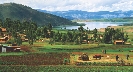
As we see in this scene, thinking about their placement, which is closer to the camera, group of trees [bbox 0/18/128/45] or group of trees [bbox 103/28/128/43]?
group of trees [bbox 0/18/128/45]

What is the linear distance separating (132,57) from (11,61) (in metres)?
38.9

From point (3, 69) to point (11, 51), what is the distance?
35840mm

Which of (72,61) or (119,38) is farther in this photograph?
(119,38)

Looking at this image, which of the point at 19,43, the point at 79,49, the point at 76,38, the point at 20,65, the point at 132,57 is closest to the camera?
the point at 20,65

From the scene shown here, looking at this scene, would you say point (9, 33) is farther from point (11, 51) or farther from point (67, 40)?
point (11, 51)

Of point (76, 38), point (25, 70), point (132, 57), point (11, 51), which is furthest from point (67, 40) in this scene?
point (25, 70)

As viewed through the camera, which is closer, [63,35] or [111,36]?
[63,35]

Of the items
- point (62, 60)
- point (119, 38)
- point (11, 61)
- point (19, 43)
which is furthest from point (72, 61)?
point (119, 38)

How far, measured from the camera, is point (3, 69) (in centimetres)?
6481

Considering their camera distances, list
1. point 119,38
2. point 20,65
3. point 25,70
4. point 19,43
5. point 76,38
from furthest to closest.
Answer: point 119,38 < point 76,38 < point 19,43 < point 20,65 < point 25,70

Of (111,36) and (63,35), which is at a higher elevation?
(63,35)

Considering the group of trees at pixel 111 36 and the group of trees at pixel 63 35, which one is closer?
the group of trees at pixel 63 35

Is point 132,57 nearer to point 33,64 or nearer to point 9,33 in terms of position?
point 33,64

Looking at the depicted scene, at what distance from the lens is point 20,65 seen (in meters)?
72.0
